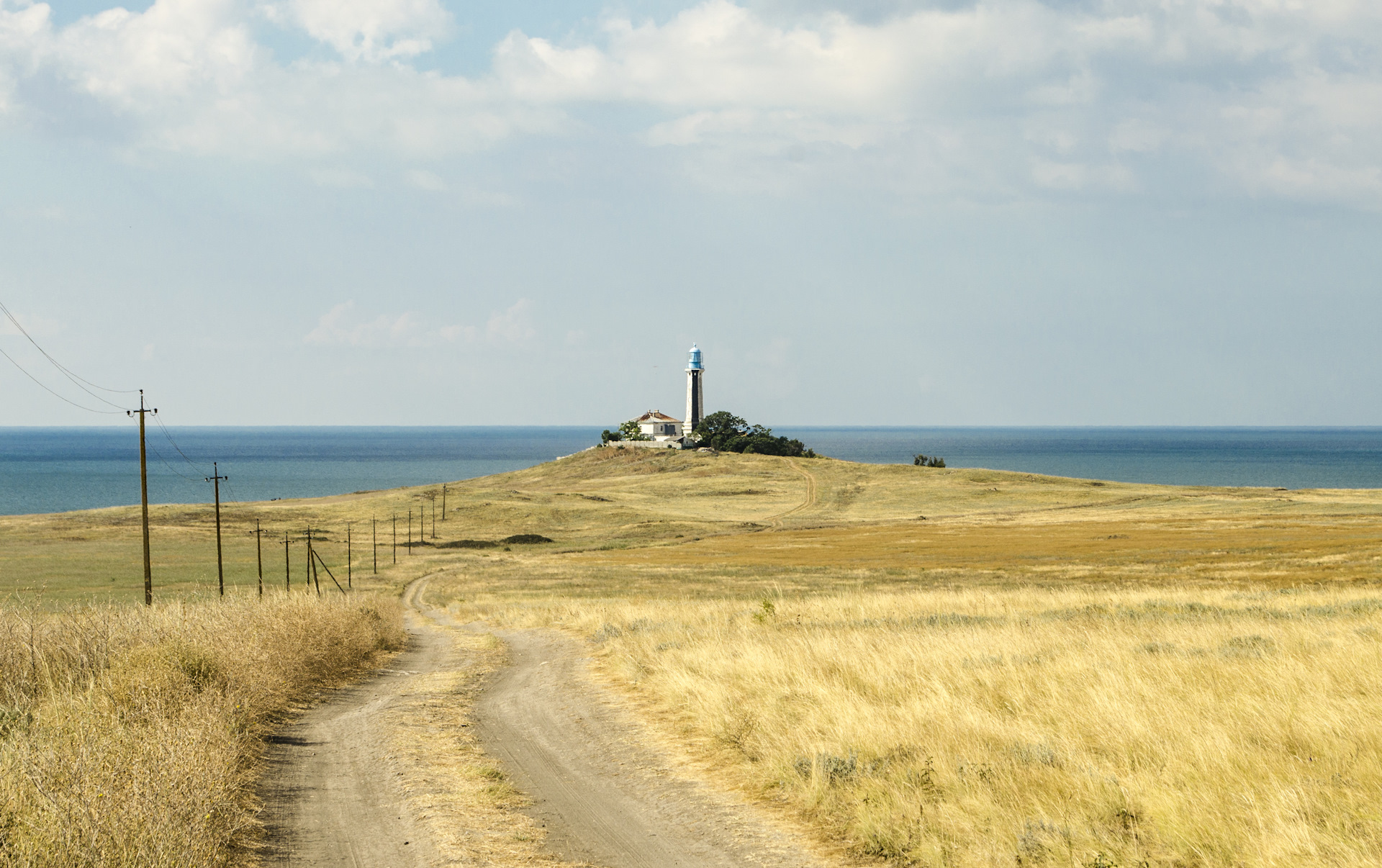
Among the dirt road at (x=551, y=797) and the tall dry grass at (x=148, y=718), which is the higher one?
the tall dry grass at (x=148, y=718)

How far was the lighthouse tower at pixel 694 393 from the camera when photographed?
178m

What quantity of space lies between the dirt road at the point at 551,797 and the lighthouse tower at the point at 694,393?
535ft

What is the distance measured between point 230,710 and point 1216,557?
51.1 meters

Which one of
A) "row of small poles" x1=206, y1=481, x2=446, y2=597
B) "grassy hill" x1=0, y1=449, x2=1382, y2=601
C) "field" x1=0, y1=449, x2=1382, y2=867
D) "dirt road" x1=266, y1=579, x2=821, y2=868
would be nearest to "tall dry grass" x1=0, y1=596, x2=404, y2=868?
"dirt road" x1=266, y1=579, x2=821, y2=868

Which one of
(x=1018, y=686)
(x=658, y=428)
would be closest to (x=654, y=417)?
(x=658, y=428)

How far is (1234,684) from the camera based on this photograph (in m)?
11.7

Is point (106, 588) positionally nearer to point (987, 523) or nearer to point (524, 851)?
point (524, 851)

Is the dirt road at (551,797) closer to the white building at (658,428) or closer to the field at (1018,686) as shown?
the field at (1018,686)

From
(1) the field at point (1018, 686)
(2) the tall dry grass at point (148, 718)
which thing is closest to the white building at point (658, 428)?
(1) the field at point (1018, 686)

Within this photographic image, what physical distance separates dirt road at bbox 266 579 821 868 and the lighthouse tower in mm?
163022

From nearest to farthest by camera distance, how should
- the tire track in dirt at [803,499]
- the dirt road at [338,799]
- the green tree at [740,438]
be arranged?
the dirt road at [338,799] → the tire track in dirt at [803,499] → the green tree at [740,438]

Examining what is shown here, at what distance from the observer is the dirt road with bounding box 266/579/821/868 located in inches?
324

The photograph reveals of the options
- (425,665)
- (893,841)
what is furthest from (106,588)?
(893,841)

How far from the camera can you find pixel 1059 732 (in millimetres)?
10422
